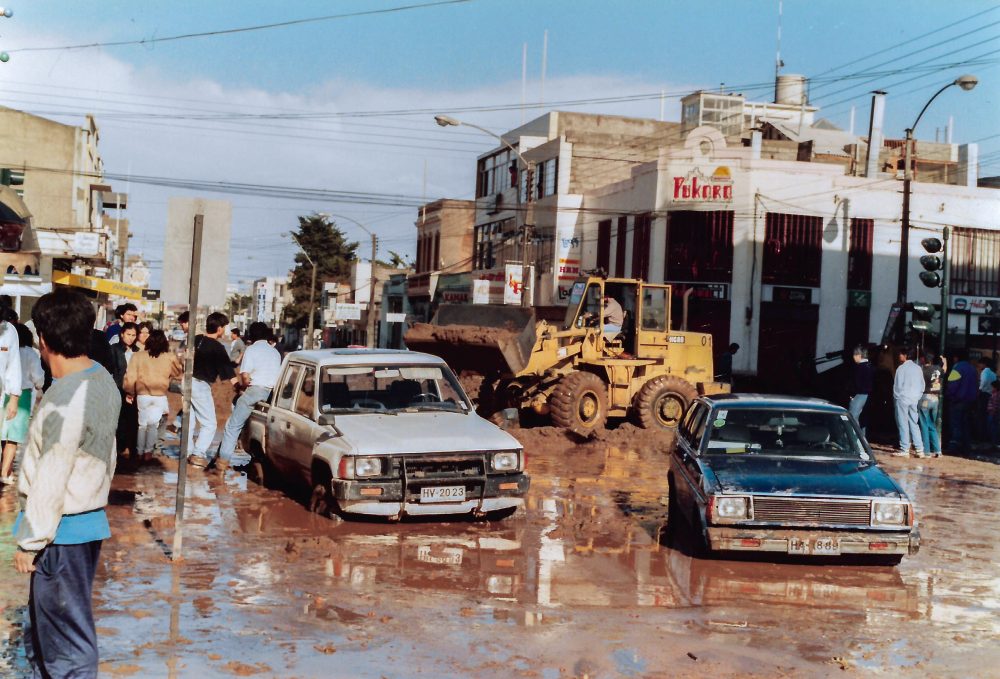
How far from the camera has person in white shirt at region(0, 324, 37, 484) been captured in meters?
12.0

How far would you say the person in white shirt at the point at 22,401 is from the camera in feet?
39.3

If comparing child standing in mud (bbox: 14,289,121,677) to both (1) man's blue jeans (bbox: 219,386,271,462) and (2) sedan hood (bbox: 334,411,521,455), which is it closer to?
(2) sedan hood (bbox: 334,411,521,455)

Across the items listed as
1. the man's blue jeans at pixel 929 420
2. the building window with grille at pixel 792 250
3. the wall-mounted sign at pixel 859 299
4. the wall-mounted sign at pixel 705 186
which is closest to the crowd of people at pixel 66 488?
the man's blue jeans at pixel 929 420

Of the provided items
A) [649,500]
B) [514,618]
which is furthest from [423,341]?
[514,618]

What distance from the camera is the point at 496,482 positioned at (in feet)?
35.7

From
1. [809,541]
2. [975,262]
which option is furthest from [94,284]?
[809,541]

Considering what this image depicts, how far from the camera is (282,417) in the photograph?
41.2ft

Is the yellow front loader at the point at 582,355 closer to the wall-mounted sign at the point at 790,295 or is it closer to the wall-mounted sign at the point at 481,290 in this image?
the wall-mounted sign at the point at 790,295

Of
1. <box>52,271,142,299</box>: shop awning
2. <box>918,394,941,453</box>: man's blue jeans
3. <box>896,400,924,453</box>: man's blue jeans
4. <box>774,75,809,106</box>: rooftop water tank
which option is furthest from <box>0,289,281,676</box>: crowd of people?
<box>774,75,809,106</box>: rooftop water tank

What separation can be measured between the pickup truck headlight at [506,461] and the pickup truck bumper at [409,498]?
0.07 meters

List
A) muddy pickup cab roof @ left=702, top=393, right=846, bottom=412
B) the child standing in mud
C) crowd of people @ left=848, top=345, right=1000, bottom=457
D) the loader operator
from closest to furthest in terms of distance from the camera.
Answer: the child standing in mud, muddy pickup cab roof @ left=702, top=393, right=846, bottom=412, crowd of people @ left=848, top=345, right=1000, bottom=457, the loader operator

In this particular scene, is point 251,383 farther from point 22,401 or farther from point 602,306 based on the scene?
point 602,306

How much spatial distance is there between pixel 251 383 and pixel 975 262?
36.5 m

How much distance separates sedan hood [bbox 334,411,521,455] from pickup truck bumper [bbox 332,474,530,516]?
296 mm
